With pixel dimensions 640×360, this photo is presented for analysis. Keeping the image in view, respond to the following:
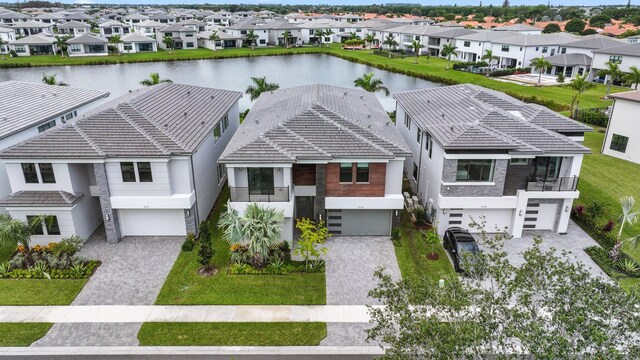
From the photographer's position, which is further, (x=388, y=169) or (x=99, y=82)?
(x=99, y=82)

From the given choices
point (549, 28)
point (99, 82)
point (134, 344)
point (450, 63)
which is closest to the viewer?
point (134, 344)

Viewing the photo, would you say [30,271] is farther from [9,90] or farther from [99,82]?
[99,82]

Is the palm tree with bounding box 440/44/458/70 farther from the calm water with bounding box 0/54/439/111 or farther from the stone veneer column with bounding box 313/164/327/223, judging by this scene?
the stone veneer column with bounding box 313/164/327/223

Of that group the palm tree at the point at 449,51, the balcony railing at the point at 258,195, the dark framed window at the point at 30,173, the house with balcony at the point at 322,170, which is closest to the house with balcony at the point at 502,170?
the house with balcony at the point at 322,170

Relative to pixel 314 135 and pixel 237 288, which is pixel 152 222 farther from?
pixel 314 135

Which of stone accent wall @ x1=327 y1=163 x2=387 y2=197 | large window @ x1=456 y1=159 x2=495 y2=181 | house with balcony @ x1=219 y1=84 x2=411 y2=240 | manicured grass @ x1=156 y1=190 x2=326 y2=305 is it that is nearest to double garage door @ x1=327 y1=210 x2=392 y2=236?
house with balcony @ x1=219 y1=84 x2=411 y2=240

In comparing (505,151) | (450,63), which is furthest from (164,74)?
(505,151)
